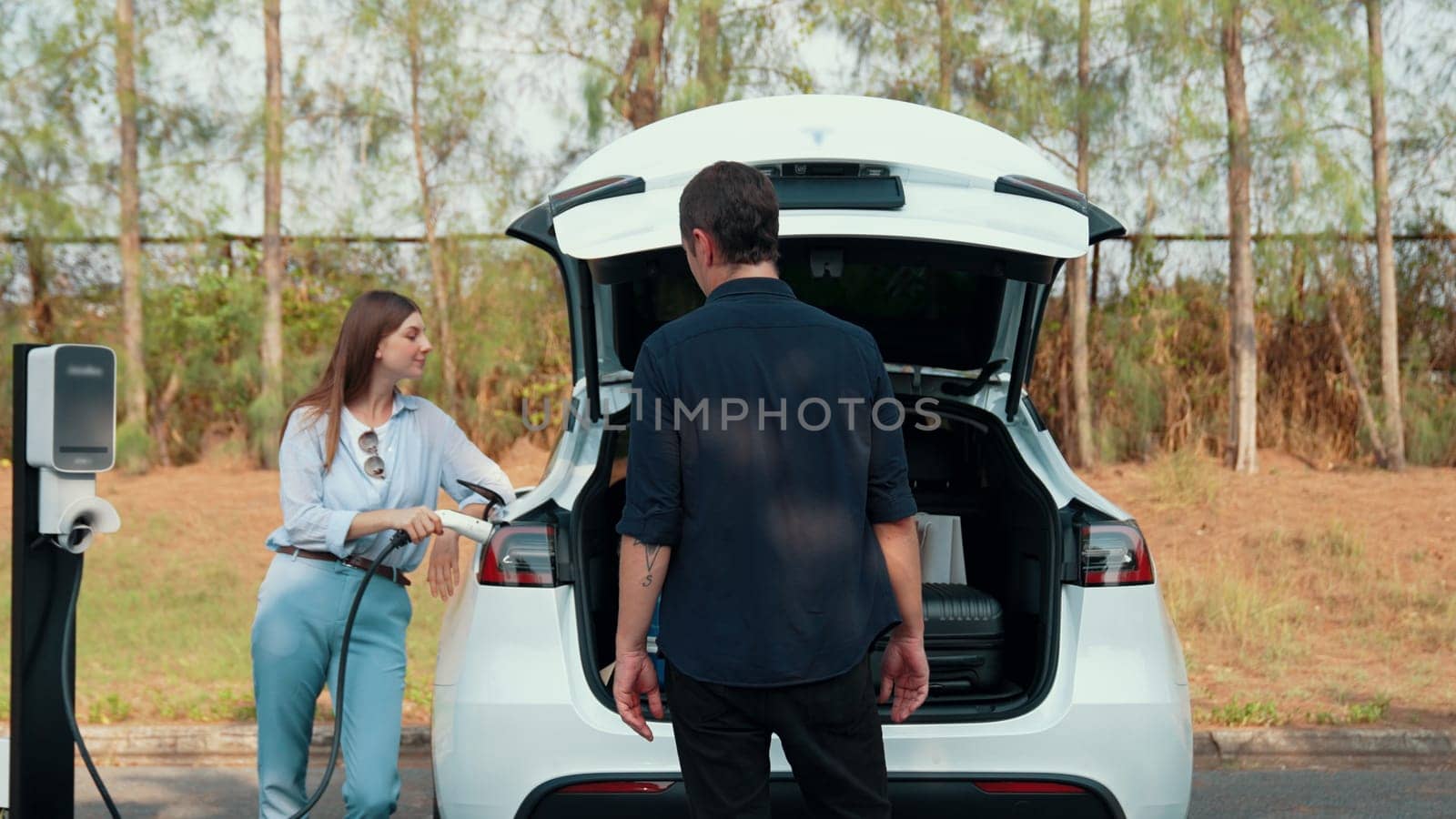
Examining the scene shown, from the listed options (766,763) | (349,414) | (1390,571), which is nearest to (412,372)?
(349,414)

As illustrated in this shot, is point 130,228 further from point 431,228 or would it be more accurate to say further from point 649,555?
point 649,555

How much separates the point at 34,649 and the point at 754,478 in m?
2.11

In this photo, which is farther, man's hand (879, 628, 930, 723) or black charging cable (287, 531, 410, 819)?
black charging cable (287, 531, 410, 819)

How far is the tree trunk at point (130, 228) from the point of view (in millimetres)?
12375

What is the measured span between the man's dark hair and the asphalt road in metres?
3.19

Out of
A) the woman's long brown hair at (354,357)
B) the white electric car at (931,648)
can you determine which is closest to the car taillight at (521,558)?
the white electric car at (931,648)

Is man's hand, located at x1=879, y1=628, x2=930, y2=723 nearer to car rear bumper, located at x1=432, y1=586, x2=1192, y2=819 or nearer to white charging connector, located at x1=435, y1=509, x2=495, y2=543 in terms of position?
car rear bumper, located at x1=432, y1=586, x2=1192, y2=819

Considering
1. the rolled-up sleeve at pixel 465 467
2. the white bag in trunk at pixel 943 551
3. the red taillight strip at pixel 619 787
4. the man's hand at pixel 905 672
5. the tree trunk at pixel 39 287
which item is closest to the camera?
the man's hand at pixel 905 672

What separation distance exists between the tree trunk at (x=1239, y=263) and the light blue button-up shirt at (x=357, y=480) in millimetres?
9422

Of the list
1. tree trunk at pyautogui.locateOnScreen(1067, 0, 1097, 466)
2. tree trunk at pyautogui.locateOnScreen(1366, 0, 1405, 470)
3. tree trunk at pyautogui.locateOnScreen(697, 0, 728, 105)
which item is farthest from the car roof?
tree trunk at pyautogui.locateOnScreen(1366, 0, 1405, 470)

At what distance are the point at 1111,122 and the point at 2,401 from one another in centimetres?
1013

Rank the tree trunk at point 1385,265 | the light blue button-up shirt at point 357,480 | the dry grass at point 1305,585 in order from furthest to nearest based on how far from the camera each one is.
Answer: the tree trunk at point 1385,265 → the dry grass at point 1305,585 → the light blue button-up shirt at point 357,480

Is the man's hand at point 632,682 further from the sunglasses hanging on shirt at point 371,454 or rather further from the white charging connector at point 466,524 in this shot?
the sunglasses hanging on shirt at point 371,454

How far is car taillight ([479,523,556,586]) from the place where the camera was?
3193 mm
